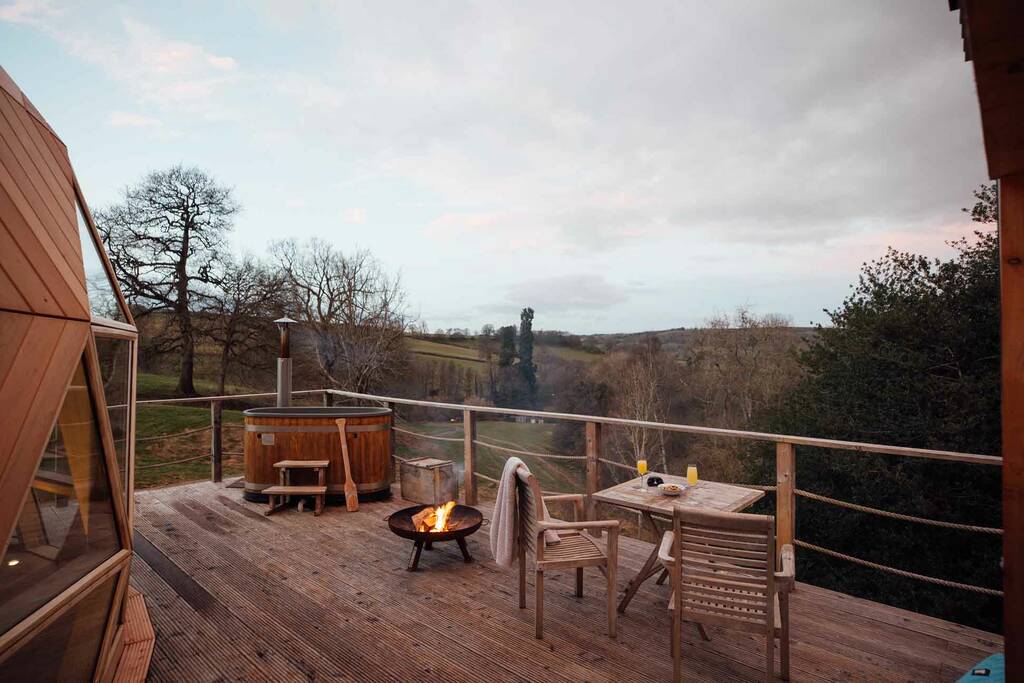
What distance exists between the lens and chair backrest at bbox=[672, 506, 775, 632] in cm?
212

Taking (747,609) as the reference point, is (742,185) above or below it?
above

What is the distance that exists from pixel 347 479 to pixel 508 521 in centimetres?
280

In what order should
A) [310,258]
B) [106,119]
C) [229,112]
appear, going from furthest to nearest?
1. [310,258]
2. [229,112]
3. [106,119]

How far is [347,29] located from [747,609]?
26.1 feet

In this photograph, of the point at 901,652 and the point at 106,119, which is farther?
the point at 106,119

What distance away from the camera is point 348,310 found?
16.7 m

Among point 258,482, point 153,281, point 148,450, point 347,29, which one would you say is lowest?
point 148,450

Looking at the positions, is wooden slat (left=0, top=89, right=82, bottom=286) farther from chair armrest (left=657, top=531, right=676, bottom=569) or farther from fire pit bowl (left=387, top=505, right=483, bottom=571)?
chair armrest (left=657, top=531, right=676, bottom=569)

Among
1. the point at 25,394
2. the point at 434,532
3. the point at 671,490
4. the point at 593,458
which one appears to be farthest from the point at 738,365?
the point at 25,394

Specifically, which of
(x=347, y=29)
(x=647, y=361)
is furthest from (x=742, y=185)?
(x=347, y=29)

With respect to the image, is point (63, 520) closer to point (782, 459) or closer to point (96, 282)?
point (96, 282)

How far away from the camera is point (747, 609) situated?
2.23 meters

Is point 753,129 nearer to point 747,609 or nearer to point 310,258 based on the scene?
point 747,609

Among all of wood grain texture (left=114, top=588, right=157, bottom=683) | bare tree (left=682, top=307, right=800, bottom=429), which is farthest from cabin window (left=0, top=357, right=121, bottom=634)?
bare tree (left=682, top=307, right=800, bottom=429)
